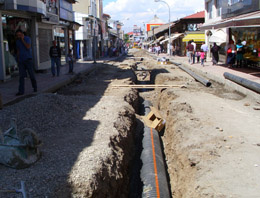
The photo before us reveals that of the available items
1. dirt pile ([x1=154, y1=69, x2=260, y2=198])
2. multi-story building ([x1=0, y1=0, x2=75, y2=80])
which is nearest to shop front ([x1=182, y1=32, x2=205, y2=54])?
multi-story building ([x1=0, y1=0, x2=75, y2=80])

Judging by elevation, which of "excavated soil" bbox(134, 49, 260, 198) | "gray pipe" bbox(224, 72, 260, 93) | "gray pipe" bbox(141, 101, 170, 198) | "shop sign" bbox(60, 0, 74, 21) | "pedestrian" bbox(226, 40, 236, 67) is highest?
"shop sign" bbox(60, 0, 74, 21)

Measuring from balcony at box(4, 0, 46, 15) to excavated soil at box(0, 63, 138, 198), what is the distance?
6105 mm

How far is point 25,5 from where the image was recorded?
13625 millimetres

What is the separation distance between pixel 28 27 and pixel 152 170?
1303 centimetres

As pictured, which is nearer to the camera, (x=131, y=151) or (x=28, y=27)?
(x=131, y=151)

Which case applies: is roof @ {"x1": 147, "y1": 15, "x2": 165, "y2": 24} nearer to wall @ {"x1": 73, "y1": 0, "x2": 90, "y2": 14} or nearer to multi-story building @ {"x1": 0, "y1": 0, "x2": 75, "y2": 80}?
wall @ {"x1": 73, "y1": 0, "x2": 90, "y2": 14}

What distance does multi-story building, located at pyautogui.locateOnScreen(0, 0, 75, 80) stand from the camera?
42.7ft

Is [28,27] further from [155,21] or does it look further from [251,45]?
[155,21]

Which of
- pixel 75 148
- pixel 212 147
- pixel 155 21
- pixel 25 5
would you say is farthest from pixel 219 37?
pixel 155 21

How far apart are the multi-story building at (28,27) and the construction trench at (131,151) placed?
229 inches

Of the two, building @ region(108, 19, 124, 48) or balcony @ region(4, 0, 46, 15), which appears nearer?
balcony @ region(4, 0, 46, 15)

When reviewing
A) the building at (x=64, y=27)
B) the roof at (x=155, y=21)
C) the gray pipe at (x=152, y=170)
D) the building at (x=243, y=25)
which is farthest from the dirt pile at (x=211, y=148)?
the roof at (x=155, y=21)

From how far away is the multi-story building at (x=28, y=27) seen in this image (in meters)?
13.0

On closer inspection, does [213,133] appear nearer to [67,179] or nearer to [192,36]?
[67,179]
